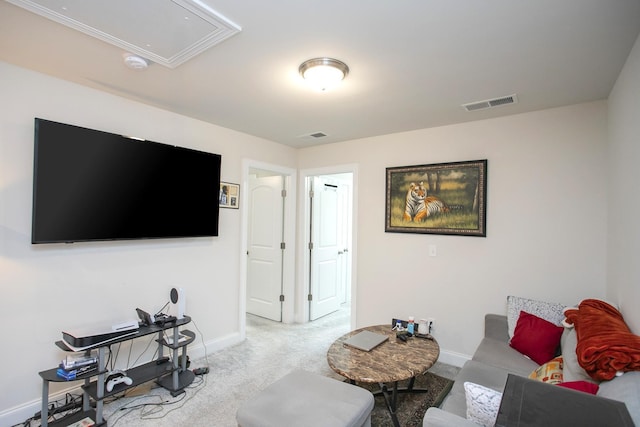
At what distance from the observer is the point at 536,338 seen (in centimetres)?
225

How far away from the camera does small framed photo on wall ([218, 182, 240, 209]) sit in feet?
11.2

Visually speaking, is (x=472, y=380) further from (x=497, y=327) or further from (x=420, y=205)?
(x=420, y=205)

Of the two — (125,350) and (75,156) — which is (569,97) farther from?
(125,350)

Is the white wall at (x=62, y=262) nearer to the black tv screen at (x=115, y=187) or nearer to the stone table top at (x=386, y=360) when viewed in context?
the black tv screen at (x=115, y=187)

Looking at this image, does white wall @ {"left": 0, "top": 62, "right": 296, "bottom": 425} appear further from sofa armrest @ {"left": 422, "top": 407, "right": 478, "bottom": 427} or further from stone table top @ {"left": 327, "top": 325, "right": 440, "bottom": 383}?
sofa armrest @ {"left": 422, "top": 407, "right": 478, "bottom": 427}

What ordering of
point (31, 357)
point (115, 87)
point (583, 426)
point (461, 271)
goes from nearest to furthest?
1. point (583, 426)
2. point (31, 357)
3. point (115, 87)
4. point (461, 271)

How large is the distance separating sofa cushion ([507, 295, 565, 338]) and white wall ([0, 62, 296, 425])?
2888 mm

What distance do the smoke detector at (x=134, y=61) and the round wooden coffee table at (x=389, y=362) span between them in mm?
2340

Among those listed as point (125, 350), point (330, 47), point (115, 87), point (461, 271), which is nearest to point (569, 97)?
point (461, 271)

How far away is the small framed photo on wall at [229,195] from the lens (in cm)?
342

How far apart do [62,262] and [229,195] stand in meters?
1.59

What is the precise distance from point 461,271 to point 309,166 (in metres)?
2.33

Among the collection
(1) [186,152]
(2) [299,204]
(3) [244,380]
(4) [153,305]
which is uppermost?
(1) [186,152]

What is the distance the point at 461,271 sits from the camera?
310cm
